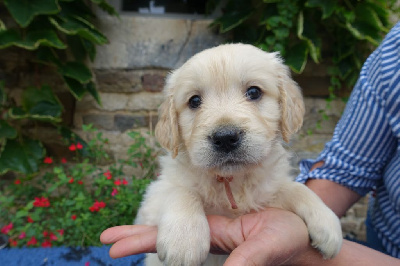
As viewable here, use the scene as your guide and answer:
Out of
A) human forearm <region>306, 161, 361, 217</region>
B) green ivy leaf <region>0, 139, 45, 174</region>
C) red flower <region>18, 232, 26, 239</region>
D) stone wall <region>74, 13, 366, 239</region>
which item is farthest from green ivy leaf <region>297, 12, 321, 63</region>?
red flower <region>18, 232, 26, 239</region>

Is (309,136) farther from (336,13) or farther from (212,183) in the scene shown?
(212,183)

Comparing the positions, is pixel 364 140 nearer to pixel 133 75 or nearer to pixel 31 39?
pixel 133 75

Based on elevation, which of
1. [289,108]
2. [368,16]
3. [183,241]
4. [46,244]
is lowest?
[46,244]

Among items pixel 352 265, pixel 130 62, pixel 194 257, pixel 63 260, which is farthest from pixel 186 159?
pixel 130 62

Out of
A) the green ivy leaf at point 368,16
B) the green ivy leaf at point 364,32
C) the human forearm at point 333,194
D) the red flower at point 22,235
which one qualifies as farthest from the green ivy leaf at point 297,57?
the red flower at point 22,235

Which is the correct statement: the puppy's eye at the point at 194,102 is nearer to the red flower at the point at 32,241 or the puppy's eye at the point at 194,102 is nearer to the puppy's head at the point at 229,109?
the puppy's head at the point at 229,109

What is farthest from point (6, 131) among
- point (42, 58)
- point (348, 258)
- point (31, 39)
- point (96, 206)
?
point (348, 258)
